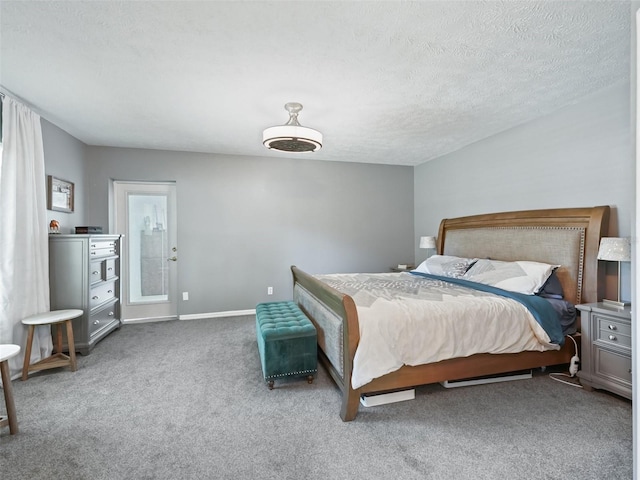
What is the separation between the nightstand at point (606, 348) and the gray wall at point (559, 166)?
48 centimetres

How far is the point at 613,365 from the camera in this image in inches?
89.5

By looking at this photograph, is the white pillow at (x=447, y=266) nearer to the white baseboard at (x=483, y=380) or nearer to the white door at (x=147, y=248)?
the white baseboard at (x=483, y=380)

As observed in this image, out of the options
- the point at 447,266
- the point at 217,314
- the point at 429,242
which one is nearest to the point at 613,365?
the point at 447,266

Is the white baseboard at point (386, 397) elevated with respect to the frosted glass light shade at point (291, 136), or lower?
lower

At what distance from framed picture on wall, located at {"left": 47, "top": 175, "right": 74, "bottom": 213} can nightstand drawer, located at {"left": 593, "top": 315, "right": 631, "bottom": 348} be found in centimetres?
542

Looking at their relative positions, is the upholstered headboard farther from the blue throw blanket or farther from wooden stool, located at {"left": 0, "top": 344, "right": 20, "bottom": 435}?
wooden stool, located at {"left": 0, "top": 344, "right": 20, "bottom": 435}

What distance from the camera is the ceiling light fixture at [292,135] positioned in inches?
109

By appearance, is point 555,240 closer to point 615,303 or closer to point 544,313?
point 615,303

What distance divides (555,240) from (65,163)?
18.5ft

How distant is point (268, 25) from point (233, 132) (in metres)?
2.04

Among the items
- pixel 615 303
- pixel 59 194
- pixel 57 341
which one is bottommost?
pixel 57 341

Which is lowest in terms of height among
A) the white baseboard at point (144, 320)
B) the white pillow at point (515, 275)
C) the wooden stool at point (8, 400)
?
the white baseboard at point (144, 320)

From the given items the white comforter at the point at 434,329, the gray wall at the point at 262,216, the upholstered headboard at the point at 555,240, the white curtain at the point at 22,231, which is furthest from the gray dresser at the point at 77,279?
the upholstered headboard at the point at 555,240

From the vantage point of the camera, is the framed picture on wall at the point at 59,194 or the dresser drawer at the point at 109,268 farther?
the dresser drawer at the point at 109,268
